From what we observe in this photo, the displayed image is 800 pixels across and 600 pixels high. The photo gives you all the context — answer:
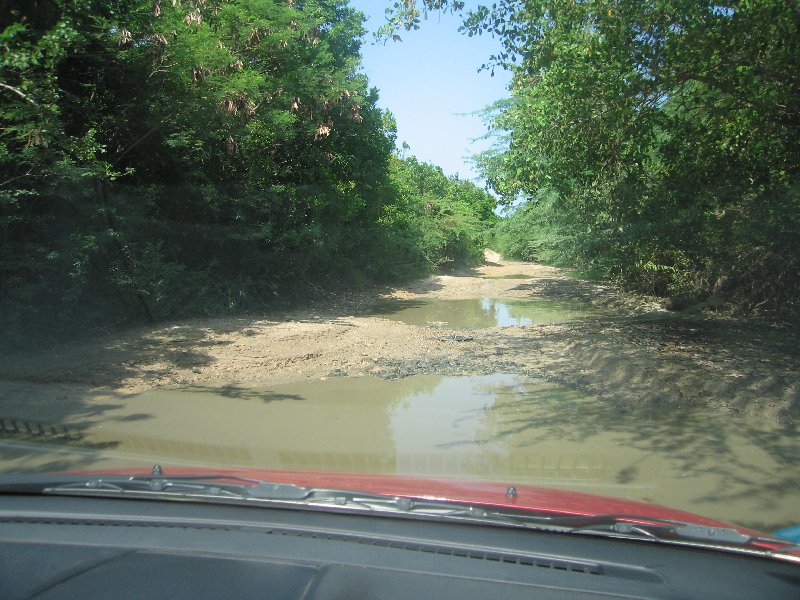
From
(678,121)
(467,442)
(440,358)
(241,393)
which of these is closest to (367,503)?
(467,442)

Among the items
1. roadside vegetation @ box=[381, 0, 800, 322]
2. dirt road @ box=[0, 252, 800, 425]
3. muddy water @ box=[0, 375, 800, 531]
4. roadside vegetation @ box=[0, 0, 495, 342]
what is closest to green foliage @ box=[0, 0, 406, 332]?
roadside vegetation @ box=[0, 0, 495, 342]

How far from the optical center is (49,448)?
6.58 metres

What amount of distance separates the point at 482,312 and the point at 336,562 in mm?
19193

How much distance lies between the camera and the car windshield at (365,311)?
692 centimetres

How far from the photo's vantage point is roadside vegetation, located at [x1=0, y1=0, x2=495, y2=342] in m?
10.6

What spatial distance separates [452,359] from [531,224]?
1512cm

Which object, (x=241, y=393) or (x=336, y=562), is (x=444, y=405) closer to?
(x=241, y=393)

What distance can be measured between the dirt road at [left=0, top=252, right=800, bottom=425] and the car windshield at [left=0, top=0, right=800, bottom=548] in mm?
71

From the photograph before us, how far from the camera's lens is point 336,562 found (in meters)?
2.22

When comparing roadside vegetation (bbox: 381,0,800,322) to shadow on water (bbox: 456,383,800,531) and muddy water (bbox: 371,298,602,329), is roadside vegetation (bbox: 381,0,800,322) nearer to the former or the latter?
muddy water (bbox: 371,298,602,329)

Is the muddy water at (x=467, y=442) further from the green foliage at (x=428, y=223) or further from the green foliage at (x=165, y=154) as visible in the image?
the green foliage at (x=428, y=223)

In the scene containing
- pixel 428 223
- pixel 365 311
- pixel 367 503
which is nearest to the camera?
pixel 367 503

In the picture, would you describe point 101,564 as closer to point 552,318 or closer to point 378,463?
point 378,463

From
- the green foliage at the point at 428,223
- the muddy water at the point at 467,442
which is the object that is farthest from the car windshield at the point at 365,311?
the green foliage at the point at 428,223
